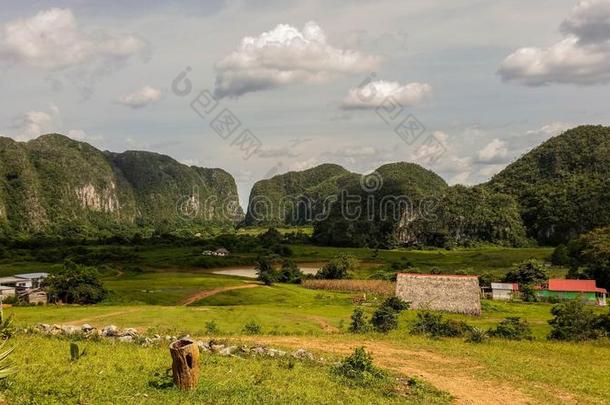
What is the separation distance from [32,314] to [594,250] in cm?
6335

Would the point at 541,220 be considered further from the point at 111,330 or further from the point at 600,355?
the point at 111,330

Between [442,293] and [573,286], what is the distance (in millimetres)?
22001

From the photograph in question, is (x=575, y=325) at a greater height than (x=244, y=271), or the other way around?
(x=244, y=271)

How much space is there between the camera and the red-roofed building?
5969cm

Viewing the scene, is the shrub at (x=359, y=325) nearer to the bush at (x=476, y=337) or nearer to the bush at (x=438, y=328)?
the bush at (x=438, y=328)

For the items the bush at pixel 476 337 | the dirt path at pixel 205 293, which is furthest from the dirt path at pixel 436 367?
the dirt path at pixel 205 293

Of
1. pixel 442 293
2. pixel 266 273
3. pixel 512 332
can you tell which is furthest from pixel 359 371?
pixel 266 273

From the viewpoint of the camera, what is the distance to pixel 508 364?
70.3 ft

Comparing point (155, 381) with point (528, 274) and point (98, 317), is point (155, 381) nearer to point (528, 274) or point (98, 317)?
point (98, 317)

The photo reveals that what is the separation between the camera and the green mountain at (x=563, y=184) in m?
122

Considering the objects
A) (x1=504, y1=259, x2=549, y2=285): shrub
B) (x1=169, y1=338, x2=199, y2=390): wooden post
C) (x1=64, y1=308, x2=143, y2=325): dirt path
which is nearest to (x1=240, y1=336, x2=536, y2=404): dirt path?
(x1=169, y1=338, x2=199, y2=390): wooden post

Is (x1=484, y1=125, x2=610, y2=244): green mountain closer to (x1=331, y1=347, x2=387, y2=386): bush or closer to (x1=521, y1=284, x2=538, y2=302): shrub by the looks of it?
(x1=521, y1=284, x2=538, y2=302): shrub

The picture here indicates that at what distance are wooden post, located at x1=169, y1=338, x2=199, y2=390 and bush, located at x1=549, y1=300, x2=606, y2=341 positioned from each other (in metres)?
24.8

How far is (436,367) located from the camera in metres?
20.4
